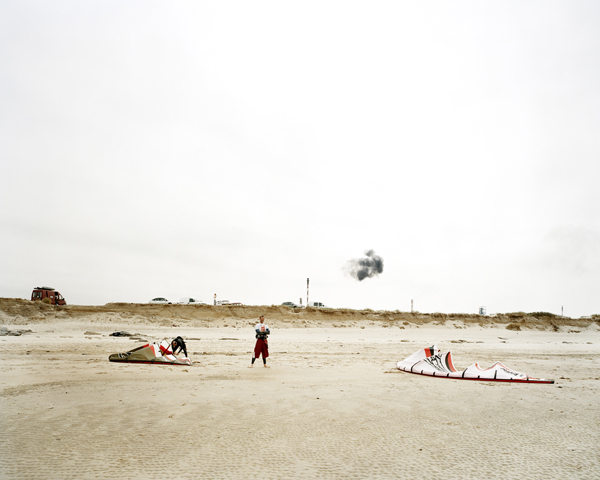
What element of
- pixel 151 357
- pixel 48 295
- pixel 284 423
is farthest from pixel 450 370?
pixel 48 295

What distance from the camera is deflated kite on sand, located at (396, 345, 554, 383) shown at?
11.9 m

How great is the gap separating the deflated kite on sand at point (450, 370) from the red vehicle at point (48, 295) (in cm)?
4120

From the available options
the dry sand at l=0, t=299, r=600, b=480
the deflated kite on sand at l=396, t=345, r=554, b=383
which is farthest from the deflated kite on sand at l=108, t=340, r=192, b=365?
the deflated kite on sand at l=396, t=345, r=554, b=383

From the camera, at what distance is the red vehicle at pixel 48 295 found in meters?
42.8

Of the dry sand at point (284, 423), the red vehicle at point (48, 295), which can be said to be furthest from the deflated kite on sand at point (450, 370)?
the red vehicle at point (48, 295)

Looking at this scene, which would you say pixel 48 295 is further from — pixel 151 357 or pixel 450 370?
pixel 450 370

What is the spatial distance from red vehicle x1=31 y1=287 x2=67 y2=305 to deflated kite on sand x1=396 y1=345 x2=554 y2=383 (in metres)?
41.2

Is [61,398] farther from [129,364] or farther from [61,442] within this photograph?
[129,364]

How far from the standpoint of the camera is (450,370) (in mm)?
12555

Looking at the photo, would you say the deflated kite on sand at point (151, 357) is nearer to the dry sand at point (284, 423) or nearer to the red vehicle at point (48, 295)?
the dry sand at point (284, 423)

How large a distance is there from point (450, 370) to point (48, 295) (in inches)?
1737

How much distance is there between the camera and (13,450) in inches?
210

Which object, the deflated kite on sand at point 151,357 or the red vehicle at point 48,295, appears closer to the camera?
the deflated kite on sand at point 151,357

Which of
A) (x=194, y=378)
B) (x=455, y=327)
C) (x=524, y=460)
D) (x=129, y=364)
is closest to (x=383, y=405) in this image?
(x=524, y=460)
